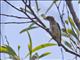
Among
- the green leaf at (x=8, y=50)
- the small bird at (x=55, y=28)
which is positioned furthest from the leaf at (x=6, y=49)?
the small bird at (x=55, y=28)

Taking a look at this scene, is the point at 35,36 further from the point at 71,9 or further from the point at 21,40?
the point at 71,9

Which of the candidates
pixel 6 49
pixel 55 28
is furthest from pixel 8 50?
pixel 55 28

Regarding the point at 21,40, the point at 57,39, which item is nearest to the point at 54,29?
the point at 57,39

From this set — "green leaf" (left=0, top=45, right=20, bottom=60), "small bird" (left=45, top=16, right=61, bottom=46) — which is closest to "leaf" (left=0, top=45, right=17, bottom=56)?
"green leaf" (left=0, top=45, right=20, bottom=60)

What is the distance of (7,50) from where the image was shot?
869 millimetres

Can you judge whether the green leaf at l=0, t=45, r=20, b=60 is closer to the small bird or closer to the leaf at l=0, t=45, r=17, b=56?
the leaf at l=0, t=45, r=17, b=56

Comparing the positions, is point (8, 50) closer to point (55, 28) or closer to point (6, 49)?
point (6, 49)

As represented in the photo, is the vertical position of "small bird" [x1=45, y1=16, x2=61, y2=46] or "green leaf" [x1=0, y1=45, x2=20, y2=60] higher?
"small bird" [x1=45, y1=16, x2=61, y2=46]

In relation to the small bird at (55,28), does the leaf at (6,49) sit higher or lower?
lower

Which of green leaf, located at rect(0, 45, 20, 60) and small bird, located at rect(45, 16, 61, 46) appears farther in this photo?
green leaf, located at rect(0, 45, 20, 60)

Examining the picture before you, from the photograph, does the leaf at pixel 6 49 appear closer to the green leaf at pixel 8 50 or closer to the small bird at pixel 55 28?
the green leaf at pixel 8 50

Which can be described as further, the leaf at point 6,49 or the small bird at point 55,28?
the leaf at point 6,49

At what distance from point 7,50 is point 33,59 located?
4.6 inches

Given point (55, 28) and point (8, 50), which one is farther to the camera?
→ point (8, 50)
